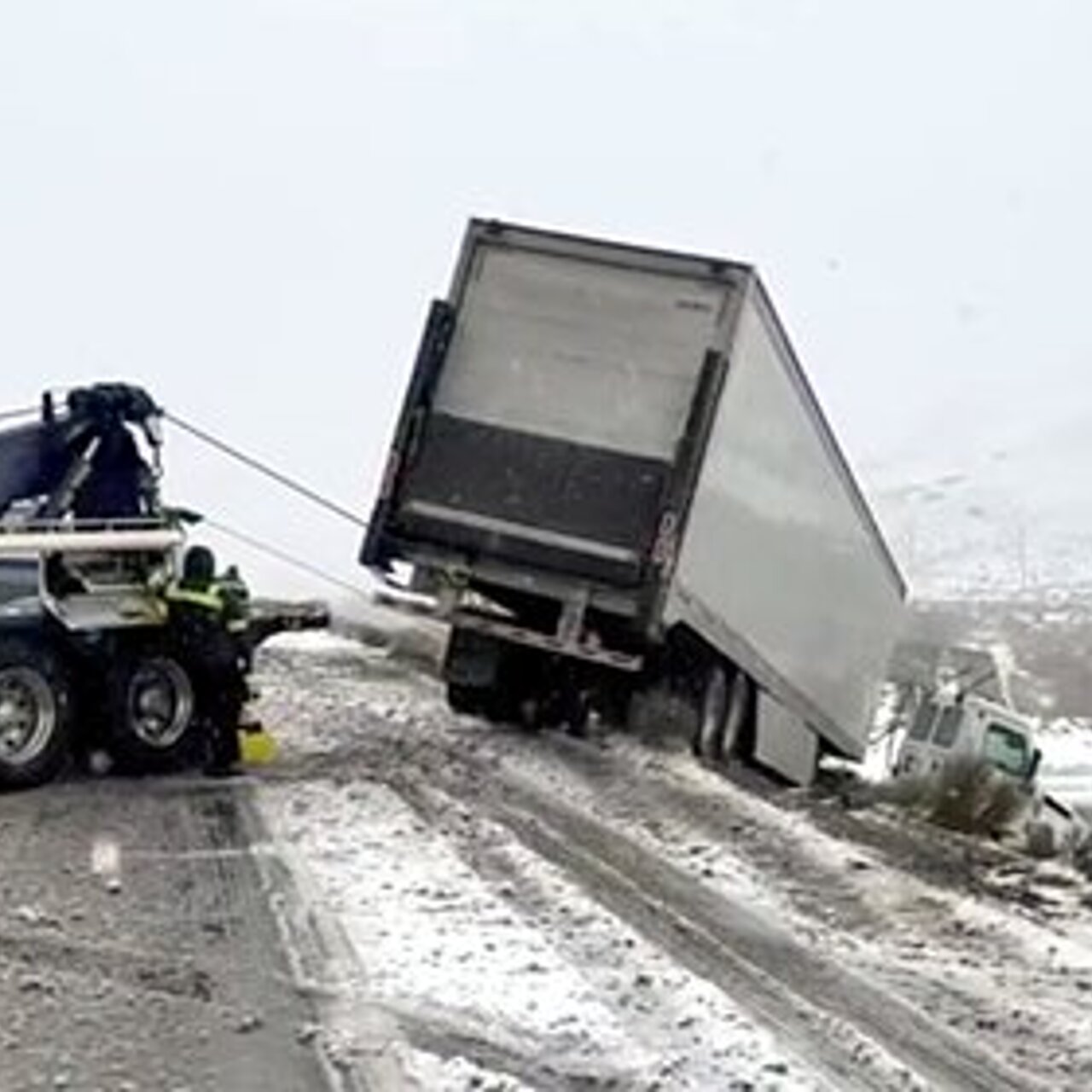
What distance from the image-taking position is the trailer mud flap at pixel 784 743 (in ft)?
54.4

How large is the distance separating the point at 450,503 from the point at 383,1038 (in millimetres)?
8433

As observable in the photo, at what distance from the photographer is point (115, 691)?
12297 mm

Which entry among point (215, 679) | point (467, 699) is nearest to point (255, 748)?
point (215, 679)

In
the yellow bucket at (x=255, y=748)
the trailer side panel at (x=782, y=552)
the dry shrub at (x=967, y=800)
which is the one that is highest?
the trailer side panel at (x=782, y=552)

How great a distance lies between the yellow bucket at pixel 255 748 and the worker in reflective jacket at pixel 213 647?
0.32 ft

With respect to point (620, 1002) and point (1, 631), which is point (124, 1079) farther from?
point (1, 631)

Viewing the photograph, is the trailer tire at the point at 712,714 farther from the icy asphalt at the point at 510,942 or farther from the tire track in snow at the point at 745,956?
the tire track in snow at the point at 745,956

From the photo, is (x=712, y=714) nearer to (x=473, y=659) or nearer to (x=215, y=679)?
(x=473, y=659)

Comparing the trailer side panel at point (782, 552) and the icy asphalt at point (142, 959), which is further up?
the trailer side panel at point (782, 552)

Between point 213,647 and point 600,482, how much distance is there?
9.83 feet

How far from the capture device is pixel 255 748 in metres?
13.1

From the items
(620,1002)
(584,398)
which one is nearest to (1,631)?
(584,398)

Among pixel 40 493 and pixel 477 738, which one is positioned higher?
pixel 40 493

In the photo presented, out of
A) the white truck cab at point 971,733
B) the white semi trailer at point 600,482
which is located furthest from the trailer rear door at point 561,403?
the white truck cab at point 971,733
